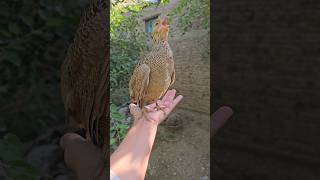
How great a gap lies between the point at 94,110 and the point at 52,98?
26 centimetres

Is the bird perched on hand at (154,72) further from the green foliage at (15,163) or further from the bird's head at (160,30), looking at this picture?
the green foliage at (15,163)

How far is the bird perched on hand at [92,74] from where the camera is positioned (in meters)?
0.85

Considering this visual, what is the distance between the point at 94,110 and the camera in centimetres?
88

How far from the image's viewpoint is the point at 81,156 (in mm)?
983

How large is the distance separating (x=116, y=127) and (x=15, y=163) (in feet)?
0.73

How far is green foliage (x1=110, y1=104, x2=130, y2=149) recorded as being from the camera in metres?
0.88
